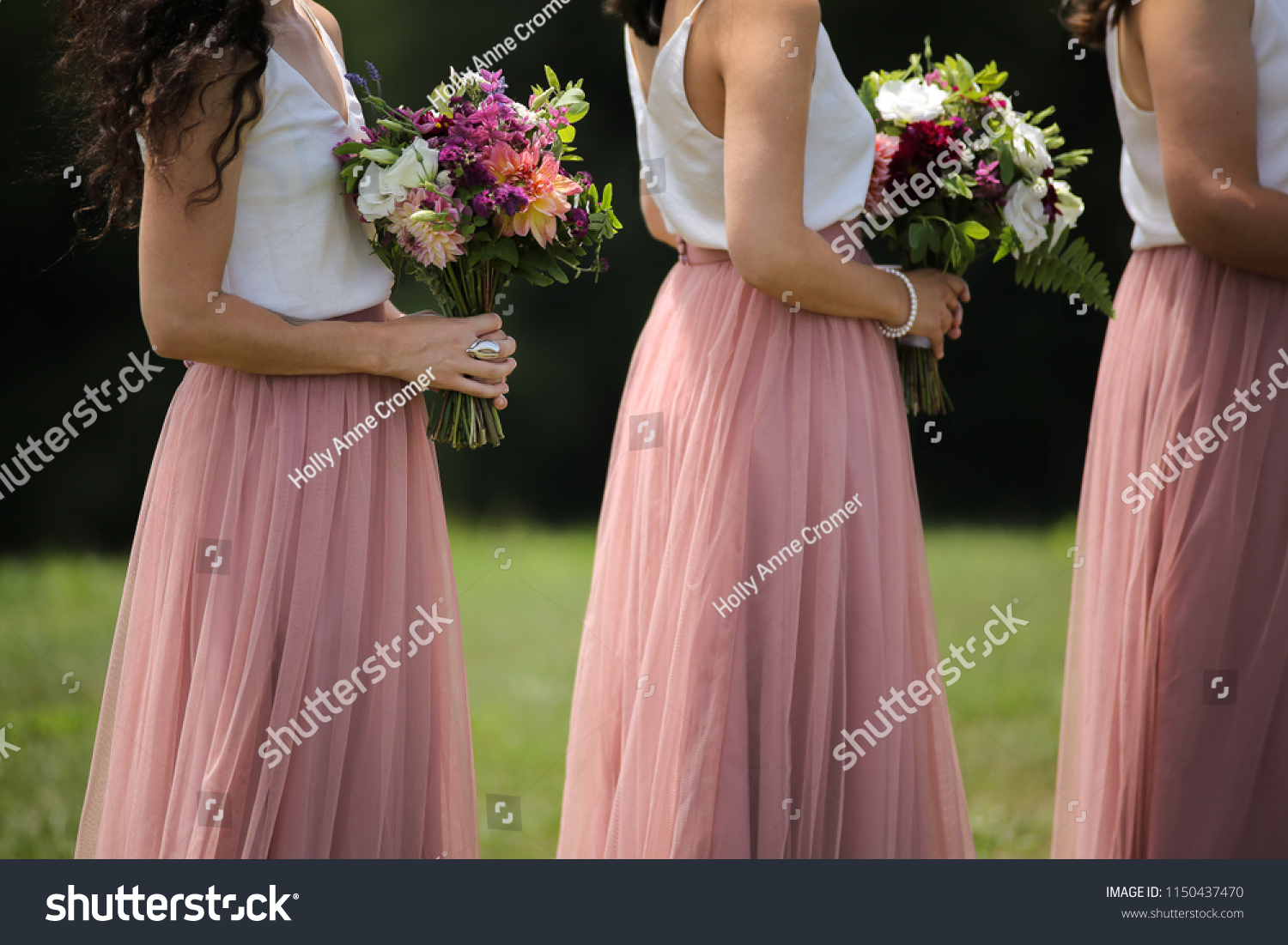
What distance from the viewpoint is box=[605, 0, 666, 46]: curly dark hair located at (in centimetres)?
232

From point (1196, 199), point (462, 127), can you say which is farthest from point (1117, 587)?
point (462, 127)

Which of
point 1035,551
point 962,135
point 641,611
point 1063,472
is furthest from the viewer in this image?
point 1063,472

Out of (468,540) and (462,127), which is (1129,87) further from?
(468,540)

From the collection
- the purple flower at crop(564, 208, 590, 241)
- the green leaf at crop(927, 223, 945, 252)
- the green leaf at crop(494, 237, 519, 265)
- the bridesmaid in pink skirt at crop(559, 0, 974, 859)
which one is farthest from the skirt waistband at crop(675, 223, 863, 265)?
the green leaf at crop(494, 237, 519, 265)

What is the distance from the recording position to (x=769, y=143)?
80.4 inches

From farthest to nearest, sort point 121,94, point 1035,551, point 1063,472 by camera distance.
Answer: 1. point 1063,472
2. point 1035,551
3. point 121,94

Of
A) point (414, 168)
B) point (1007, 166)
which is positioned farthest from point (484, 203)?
point (1007, 166)

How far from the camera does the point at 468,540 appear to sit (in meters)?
7.07

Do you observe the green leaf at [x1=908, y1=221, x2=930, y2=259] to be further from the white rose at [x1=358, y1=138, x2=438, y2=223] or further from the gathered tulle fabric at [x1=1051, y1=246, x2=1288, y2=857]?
the white rose at [x1=358, y1=138, x2=438, y2=223]

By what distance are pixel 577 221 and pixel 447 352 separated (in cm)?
34

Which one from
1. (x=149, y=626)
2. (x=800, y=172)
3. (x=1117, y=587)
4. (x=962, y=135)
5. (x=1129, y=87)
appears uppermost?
(x=1129, y=87)

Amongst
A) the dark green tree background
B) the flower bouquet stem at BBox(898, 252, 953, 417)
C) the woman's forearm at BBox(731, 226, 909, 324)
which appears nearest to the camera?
the woman's forearm at BBox(731, 226, 909, 324)

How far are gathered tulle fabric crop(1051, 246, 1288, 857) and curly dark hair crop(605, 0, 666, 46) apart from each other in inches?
47.1
